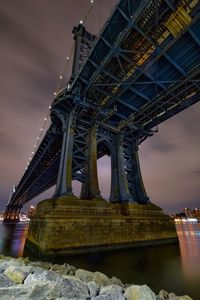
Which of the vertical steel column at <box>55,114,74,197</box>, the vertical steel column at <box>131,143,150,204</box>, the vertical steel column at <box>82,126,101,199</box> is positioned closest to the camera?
the vertical steel column at <box>55,114,74,197</box>

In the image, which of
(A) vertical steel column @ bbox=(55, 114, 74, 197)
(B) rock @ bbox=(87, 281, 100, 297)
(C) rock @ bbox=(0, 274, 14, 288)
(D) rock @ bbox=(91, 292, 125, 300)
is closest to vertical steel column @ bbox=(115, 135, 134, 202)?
(A) vertical steel column @ bbox=(55, 114, 74, 197)

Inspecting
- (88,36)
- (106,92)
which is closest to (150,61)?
(106,92)

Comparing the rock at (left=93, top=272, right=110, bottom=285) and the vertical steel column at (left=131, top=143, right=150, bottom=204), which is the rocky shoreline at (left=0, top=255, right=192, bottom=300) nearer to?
the rock at (left=93, top=272, right=110, bottom=285)

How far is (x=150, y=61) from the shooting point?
13273mm

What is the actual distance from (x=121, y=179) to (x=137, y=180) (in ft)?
9.13

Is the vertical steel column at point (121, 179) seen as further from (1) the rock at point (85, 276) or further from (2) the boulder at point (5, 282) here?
(2) the boulder at point (5, 282)

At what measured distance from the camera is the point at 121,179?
57.7ft

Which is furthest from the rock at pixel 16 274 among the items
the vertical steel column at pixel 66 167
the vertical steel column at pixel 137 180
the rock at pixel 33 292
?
the vertical steel column at pixel 137 180

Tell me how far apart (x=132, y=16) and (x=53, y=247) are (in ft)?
49.2

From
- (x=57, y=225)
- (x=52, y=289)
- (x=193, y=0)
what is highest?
(x=193, y=0)

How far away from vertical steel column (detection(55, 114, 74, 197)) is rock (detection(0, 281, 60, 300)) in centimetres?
979

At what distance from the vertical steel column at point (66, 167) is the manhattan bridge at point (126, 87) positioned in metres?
0.08

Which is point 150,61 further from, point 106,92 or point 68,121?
point 68,121

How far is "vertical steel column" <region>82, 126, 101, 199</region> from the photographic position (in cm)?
1467
